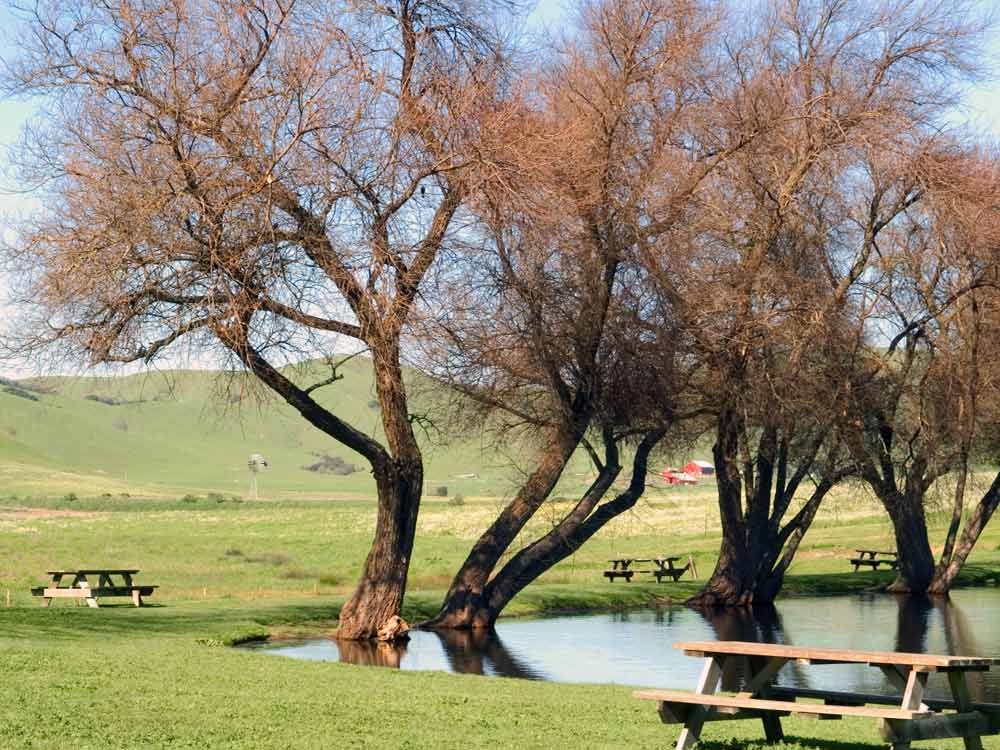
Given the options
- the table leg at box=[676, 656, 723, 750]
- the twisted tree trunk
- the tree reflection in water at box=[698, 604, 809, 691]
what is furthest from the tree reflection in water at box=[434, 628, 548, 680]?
the table leg at box=[676, 656, 723, 750]

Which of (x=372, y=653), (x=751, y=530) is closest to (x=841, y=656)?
(x=372, y=653)

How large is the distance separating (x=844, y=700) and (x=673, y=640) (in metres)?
14.0

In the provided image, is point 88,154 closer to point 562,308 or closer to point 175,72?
point 175,72

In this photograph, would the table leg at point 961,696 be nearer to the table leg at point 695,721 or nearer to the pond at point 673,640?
the table leg at point 695,721

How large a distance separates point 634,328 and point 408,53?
23.2 ft

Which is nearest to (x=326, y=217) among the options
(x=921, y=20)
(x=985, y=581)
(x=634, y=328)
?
(x=634, y=328)

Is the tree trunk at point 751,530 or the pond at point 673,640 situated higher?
the tree trunk at point 751,530

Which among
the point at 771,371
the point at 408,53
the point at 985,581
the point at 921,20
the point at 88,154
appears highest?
the point at 921,20

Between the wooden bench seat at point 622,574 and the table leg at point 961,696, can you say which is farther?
the wooden bench seat at point 622,574

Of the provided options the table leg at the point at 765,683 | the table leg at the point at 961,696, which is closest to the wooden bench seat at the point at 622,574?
the table leg at the point at 765,683

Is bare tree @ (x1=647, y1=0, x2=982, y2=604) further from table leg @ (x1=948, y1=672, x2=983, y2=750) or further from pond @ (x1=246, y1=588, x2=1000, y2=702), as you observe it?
table leg @ (x1=948, y1=672, x2=983, y2=750)

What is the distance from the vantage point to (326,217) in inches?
899

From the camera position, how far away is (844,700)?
11633 millimetres

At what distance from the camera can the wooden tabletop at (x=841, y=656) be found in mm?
10070
